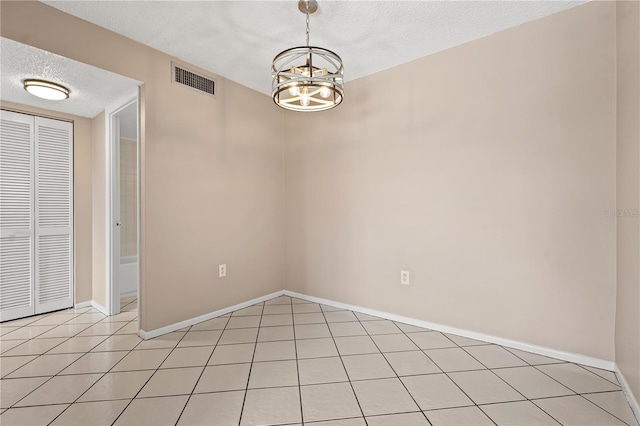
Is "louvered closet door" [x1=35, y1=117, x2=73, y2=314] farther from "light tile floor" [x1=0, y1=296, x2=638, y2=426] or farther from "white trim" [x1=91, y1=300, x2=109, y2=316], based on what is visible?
"light tile floor" [x1=0, y1=296, x2=638, y2=426]

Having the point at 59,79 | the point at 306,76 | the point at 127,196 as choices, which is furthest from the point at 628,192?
the point at 127,196

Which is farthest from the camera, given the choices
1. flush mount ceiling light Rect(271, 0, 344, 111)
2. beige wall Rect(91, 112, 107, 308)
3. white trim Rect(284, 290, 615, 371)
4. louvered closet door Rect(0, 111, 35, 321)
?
beige wall Rect(91, 112, 107, 308)

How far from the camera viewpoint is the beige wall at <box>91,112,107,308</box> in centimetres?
312

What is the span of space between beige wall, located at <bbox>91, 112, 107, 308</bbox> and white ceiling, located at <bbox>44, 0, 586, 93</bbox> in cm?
147

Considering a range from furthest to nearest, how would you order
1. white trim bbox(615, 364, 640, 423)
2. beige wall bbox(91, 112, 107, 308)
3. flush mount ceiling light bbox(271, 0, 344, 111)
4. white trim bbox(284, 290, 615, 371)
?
beige wall bbox(91, 112, 107, 308) → white trim bbox(284, 290, 615, 371) → flush mount ceiling light bbox(271, 0, 344, 111) → white trim bbox(615, 364, 640, 423)

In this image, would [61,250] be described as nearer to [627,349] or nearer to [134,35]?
[134,35]

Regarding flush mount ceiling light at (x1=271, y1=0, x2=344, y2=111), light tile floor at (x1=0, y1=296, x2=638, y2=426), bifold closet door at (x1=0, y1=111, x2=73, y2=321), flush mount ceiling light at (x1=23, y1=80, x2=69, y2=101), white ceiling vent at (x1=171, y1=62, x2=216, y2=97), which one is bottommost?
light tile floor at (x1=0, y1=296, x2=638, y2=426)

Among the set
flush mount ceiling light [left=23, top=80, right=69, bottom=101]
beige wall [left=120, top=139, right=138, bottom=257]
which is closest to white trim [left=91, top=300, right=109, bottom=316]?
beige wall [left=120, top=139, right=138, bottom=257]

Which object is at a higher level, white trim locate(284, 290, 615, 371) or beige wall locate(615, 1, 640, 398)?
beige wall locate(615, 1, 640, 398)

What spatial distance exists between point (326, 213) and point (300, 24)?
5.92ft

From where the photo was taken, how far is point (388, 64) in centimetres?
273

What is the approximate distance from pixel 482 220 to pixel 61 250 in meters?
4.24

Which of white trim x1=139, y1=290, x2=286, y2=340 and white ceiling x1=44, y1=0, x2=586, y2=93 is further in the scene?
white trim x1=139, y1=290, x2=286, y2=340

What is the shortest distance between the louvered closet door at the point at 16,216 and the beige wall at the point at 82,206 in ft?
1.17
